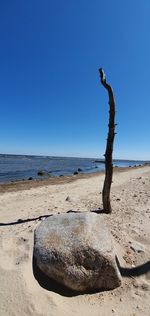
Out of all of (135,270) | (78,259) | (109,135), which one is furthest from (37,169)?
(78,259)

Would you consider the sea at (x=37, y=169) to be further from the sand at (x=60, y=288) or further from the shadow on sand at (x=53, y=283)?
the shadow on sand at (x=53, y=283)

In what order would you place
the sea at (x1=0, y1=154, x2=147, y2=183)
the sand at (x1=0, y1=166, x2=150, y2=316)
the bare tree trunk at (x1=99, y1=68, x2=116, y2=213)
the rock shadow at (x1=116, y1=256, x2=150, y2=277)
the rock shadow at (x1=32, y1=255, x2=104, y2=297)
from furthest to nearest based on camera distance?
the sea at (x1=0, y1=154, x2=147, y2=183) → the bare tree trunk at (x1=99, y1=68, x2=116, y2=213) → the rock shadow at (x1=116, y1=256, x2=150, y2=277) → the rock shadow at (x1=32, y1=255, x2=104, y2=297) → the sand at (x1=0, y1=166, x2=150, y2=316)

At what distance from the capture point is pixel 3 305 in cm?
433

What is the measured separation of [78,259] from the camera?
16.6 feet

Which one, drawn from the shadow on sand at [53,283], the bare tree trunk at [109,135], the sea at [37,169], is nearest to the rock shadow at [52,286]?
the shadow on sand at [53,283]

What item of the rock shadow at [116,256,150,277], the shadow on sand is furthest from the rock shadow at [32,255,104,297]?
the rock shadow at [116,256,150,277]

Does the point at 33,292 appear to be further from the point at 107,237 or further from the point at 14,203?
the point at 14,203

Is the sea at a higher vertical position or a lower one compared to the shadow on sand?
higher

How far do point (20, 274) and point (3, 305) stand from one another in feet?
2.35

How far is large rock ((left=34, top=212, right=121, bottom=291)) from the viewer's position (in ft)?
16.1

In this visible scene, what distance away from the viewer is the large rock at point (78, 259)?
4.92m

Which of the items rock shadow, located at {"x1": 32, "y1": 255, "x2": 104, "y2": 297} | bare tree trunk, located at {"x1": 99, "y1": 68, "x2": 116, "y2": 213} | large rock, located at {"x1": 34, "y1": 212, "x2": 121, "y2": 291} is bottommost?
rock shadow, located at {"x1": 32, "y1": 255, "x2": 104, "y2": 297}

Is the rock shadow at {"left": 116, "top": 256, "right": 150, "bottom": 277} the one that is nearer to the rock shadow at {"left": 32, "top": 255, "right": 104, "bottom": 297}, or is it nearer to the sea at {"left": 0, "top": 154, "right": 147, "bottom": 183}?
the rock shadow at {"left": 32, "top": 255, "right": 104, "bottom": 297}

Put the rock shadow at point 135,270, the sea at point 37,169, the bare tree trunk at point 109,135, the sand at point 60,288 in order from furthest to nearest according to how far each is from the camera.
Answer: the sea at point 37,169, the bare tree trunk at point 109,135, the rock shadow at point 135,270, the sand at point 60,288
